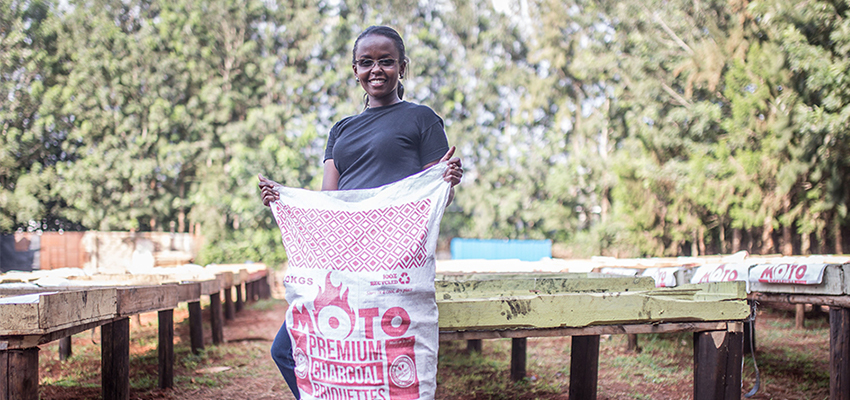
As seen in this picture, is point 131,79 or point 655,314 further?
point 131,79

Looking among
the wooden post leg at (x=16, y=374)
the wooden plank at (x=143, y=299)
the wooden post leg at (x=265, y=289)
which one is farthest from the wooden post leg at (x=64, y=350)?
the wooden post leg at (x=265, y=289)

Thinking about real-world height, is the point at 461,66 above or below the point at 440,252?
above

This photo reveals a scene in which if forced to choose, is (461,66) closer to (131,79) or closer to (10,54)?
(131,79)

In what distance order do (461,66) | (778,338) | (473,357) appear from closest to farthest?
1. (473,357)
2. (778,338)
3. (461,66)

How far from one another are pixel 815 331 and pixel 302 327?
27.6ft

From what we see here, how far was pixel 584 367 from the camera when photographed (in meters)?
3.81

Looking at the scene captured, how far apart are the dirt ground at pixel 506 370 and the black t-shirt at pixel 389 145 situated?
2665mm

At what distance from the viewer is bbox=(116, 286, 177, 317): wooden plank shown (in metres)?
3.35

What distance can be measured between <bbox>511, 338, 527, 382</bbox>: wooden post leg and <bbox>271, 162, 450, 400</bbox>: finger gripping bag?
2.97m

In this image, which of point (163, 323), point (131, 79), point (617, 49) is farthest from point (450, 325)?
point (131, 79)

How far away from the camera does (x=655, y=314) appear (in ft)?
9.26

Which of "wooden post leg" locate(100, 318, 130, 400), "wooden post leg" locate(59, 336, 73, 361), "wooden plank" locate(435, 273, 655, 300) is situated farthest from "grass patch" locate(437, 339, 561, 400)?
"wooden post leg" locate(59, 336, 73, 361)

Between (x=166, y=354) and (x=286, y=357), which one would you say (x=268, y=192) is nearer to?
(x=286, y=357)

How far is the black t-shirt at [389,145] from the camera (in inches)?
100
